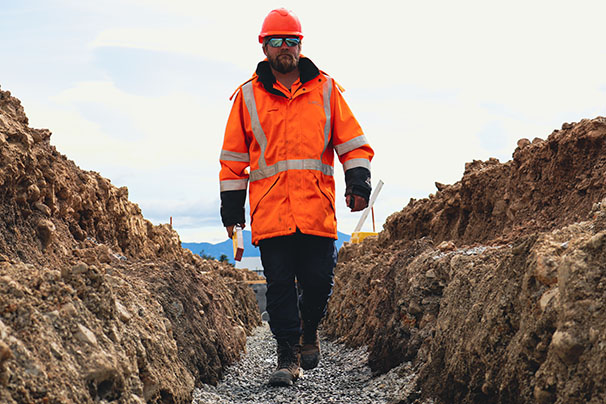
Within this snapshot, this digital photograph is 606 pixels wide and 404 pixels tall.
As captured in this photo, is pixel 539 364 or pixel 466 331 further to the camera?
pixel 466 331

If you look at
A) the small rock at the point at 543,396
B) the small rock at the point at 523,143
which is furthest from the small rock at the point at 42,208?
the small rock at the point at 523,143

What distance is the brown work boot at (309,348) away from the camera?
6070mm

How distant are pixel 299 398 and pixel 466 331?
1536 mm

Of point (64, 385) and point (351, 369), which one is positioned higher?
point (64, 385)

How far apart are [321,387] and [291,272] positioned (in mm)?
1010

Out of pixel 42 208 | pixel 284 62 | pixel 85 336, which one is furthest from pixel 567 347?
pixel 42 208

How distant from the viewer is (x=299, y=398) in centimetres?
498

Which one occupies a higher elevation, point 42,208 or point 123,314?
point 42,208

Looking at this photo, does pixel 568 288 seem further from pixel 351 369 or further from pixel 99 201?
pixel 99 201

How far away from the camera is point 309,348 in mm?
6098

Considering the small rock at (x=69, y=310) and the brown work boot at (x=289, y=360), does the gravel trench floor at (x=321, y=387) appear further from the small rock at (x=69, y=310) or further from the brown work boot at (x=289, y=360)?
the small rock at (x=69, y=310)

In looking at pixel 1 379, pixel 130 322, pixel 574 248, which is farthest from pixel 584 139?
pixel 1 379

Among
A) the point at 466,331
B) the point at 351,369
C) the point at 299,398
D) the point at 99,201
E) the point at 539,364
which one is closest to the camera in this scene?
the point at 539,364

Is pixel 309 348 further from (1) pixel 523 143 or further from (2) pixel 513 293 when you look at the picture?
(1) pixel 523 143
